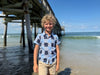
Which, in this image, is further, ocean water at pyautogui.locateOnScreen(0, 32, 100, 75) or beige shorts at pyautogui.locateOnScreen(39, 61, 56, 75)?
ocean water at pyautogui.locateOnScreen(0, 32, 100, 75)

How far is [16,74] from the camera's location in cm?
383

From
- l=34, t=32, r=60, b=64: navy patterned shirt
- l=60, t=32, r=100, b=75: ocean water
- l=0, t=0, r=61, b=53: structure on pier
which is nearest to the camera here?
l=34, t=32, r=60, b=64: navy patterned shirt

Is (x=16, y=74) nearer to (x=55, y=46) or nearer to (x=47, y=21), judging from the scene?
(x=55, y=46)

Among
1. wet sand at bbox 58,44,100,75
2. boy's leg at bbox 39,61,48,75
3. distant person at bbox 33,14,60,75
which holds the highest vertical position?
distant person at bbox 33,14,60,75

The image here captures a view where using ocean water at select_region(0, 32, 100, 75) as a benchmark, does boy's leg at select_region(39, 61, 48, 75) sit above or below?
above

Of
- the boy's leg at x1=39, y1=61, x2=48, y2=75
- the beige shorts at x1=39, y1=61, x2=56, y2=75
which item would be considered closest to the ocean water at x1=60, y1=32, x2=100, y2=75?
the beige shorts at x1=39, y1=61, x2=56, y2=75

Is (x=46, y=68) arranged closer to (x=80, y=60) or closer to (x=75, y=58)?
(x=80, y=60)

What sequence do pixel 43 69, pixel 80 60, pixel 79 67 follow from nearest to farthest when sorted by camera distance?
pixel 43 69
pixel 79 67
pixel 80 60

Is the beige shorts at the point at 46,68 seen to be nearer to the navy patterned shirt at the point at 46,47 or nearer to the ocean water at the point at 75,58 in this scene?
the navy patterned shirt at the point at 46,47

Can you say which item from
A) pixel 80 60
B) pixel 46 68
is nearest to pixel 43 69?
pixel 46 68

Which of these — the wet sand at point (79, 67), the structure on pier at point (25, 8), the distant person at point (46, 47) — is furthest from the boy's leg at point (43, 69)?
the structure on pier at point (25, 8)

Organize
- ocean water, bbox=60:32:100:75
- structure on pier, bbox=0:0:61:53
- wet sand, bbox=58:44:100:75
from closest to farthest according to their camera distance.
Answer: wet sand, bbox=58:44:100:75
ocean water, bbox=60:32:100:75
structure on pier, bbox=0:0:61:53

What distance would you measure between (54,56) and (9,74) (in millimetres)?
2251

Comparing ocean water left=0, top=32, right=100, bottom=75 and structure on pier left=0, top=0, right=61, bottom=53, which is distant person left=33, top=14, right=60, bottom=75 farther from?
structure on pier left=0, top=0, right=61, bottom=53
